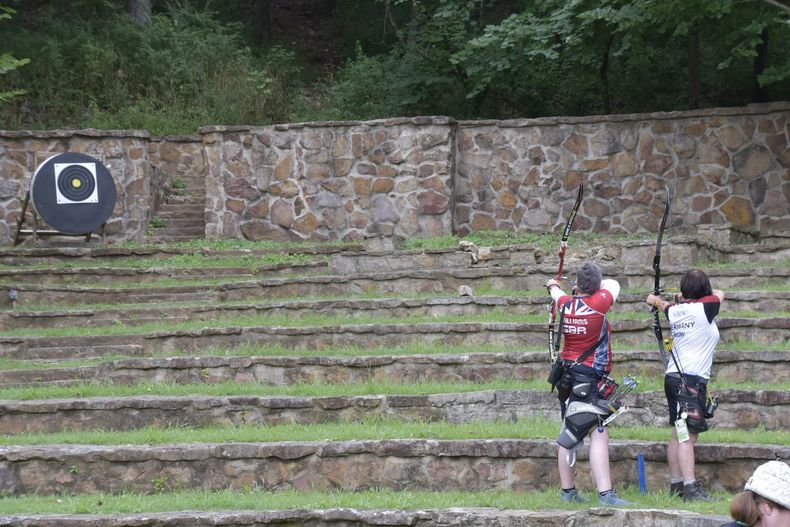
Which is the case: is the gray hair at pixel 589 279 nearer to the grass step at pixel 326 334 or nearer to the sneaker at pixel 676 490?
the sneaker at pixel 676 490

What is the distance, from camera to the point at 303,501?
8.69 meters

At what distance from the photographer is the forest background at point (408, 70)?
20.5m

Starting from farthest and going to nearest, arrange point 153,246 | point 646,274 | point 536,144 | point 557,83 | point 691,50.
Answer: point 557,83, point 691,50, point 536,144, point 153,246, point 646,274

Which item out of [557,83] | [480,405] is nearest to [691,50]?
[557,83]

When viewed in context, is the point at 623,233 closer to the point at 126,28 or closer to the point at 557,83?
the point at 557,83

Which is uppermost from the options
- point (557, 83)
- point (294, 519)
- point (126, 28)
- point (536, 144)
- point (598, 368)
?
point (126, 28)

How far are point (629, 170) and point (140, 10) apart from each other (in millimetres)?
14836

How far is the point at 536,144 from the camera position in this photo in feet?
62.3

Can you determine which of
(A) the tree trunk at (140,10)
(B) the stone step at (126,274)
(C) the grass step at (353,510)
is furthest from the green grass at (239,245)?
(A) the tree trunk at (140,10)

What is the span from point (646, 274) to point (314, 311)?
13.1ft

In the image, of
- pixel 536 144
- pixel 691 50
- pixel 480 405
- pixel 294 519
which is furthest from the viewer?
pixel 691 50

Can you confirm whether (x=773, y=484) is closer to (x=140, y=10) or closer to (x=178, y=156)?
(x=178, y=156)

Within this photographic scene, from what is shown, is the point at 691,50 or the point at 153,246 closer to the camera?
the point at 153,246

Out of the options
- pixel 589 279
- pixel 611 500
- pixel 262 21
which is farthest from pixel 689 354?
pixel 262 21
